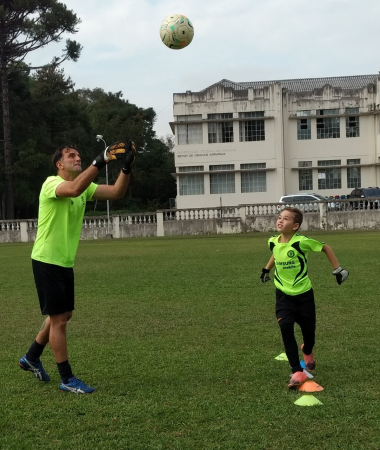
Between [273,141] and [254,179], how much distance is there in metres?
3.89

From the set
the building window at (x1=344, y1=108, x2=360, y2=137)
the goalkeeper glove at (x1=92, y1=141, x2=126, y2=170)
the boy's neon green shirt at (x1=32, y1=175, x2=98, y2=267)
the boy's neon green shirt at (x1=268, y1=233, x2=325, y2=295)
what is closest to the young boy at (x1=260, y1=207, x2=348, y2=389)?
the boy's neon green shirt at (x1=268, y1=233, x2=325, y2=295)

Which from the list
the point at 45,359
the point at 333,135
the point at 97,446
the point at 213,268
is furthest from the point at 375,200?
the point at 97,446

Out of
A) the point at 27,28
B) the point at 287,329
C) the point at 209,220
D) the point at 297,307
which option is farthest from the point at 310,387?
the point at 27,28

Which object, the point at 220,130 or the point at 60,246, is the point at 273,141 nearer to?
the point at 220,130

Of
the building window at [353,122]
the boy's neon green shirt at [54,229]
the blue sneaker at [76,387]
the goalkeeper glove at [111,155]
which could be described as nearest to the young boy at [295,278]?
the goalkeeper glove at [111,155]

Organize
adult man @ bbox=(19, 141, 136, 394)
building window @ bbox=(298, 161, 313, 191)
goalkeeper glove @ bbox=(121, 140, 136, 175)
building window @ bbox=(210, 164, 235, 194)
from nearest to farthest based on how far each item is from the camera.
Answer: goalkeeper glove @ bbox=(121, 140, 136, 175), adult man @ bbox=(19, 141, 136, 394), building window @ bbox=(298, 161, 313, 191), building window @ bbox=(210, 164, 235, 194)

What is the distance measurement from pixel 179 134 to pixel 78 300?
45889 mm

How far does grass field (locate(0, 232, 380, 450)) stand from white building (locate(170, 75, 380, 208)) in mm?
43849

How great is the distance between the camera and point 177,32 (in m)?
12.0

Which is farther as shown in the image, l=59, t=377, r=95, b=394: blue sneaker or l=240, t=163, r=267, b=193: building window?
l=240, t=163, r=267, b=193: building window

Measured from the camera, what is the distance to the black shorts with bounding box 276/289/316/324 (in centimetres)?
548

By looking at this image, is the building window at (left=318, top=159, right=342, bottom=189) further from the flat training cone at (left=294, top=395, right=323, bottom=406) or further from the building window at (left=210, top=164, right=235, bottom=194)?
the flat training cone at (left=294, top=395, right=323, bottom=406)

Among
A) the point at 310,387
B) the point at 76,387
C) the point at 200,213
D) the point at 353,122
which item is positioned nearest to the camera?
the point at 310,387

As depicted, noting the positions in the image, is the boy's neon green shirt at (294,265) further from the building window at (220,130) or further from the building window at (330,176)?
the building window at (330,176)
